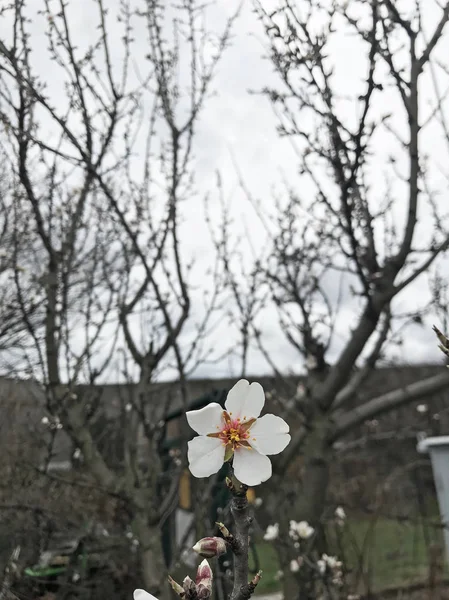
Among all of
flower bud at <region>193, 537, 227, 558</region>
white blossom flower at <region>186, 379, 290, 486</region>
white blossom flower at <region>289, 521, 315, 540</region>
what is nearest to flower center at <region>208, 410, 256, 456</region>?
white blossom flower at <region>186, 379, 290, 486</region>

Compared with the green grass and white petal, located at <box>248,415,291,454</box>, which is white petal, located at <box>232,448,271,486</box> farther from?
the green grass

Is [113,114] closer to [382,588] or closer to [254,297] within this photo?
[254,297]

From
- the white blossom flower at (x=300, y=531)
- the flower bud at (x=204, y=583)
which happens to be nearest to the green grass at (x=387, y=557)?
the white blossom flower at (x=300, y=531)

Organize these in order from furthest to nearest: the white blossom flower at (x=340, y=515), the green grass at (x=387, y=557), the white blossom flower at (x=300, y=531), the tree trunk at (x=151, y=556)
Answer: the green grass at (x=387, y=557) < the white blossom flower at (x=340, y=515) < the white blossom flower at (x=300, y=531) < the tree trunk at (x=151, y=556)

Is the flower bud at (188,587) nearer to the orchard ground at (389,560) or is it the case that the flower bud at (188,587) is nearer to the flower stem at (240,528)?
the flower stem at (240,528)

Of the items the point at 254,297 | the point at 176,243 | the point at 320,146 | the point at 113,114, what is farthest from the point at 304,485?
the point at 113,114
